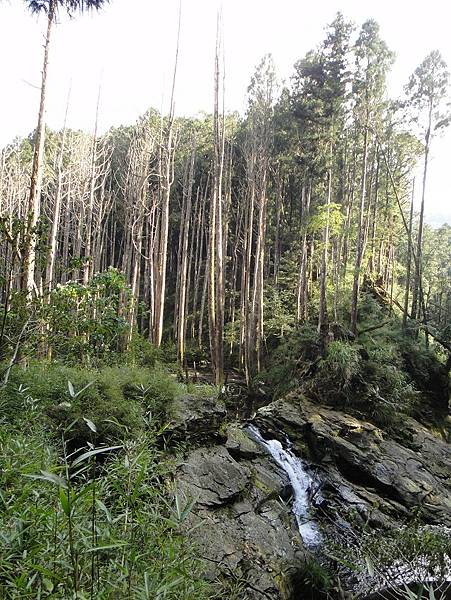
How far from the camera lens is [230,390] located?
46.1ft

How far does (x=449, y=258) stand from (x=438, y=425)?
27.0m

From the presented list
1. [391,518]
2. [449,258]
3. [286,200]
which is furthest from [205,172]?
[449,258]

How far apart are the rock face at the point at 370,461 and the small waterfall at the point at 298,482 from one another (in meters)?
0.37

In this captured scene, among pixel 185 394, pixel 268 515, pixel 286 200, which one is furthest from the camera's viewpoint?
pixel 286 200

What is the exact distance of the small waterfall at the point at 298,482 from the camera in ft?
21.1

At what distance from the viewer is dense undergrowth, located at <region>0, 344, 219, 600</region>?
1559 millimetres

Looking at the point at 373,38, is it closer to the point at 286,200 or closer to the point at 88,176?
the point at 286,200

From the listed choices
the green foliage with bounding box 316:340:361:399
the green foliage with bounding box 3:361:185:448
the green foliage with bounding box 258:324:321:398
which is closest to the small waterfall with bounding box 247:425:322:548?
the green foliage with bounding box 316:340:361:399

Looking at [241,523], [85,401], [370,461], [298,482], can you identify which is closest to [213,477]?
[241,523]

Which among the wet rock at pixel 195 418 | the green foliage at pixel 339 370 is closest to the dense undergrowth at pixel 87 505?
the wet rock at pixel 195 418

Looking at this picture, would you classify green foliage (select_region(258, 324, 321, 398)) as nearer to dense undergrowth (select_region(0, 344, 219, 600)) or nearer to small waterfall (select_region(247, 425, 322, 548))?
small waterfall (select_region(247, 425, 322, 548))

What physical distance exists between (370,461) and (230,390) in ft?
22.1

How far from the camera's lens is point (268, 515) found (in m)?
5.67

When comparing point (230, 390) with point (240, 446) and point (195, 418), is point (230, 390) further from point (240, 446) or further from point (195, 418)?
point (195, 418)
